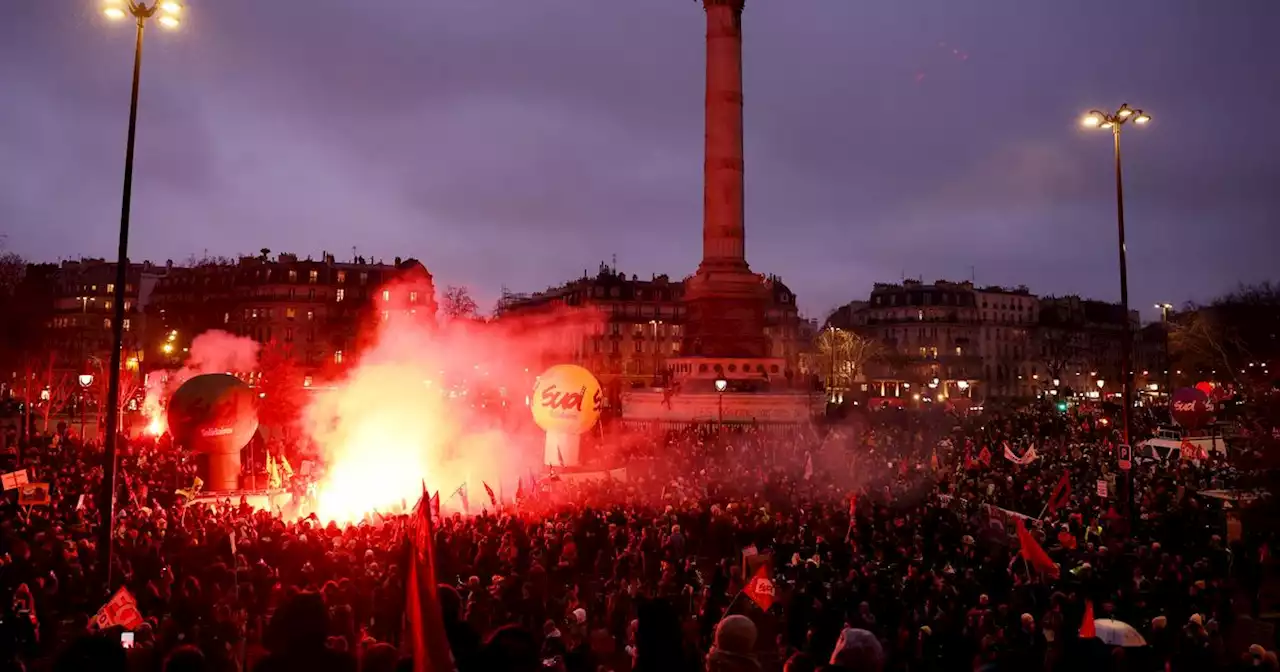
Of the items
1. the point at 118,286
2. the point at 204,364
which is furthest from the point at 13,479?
the point at 204,364

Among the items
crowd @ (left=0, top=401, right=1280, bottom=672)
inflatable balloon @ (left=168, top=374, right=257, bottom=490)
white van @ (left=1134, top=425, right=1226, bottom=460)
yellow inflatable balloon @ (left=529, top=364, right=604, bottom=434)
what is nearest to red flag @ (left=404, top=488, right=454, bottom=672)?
crowd @ (left=0, top=401, right=1280, bottom=672)

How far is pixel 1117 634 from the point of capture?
9.67m

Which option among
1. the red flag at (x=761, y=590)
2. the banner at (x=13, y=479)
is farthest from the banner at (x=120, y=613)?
the banner at (x=13, y=479)

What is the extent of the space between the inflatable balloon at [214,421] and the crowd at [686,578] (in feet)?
Answer: 4.94

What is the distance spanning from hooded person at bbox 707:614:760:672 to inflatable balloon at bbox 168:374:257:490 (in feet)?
73.9

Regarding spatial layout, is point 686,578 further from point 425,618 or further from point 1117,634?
point 425,618

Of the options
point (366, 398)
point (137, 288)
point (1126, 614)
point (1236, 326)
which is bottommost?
point (1126, 614)

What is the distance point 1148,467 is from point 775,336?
6234 cm

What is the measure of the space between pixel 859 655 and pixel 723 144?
147ft

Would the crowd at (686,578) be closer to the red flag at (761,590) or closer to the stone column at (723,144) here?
the red flag at (761,590)

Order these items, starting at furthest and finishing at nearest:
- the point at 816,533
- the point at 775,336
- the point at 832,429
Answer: the point at 775,336 → the point at 832,429 → the point at 816,533

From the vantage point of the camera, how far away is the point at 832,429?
1617 inches

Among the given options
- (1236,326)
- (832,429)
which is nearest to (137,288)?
(832,429)

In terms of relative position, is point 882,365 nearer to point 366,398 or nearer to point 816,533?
point 366,398
